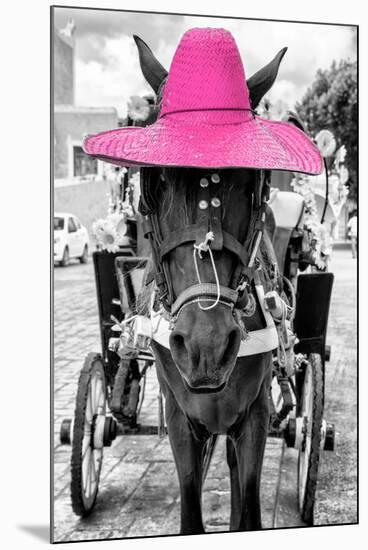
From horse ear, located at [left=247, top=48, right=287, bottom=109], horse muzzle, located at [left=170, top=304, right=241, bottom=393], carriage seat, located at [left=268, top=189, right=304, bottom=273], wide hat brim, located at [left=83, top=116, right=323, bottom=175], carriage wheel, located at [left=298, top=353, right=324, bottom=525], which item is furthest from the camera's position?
carriage seat, located at [left=268, top=189, right=304, bottom=273]

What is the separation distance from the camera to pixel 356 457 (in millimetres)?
4160

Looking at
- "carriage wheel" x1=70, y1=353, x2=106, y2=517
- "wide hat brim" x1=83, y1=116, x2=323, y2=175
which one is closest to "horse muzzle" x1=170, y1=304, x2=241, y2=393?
"wide hat brim" x1=83, y1=116, x2=323, y2=175

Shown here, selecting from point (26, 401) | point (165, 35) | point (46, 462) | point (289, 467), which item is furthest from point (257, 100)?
point (289, 467)

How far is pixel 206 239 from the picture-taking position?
2387mm

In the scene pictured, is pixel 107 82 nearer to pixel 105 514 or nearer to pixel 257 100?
pixel 257 100

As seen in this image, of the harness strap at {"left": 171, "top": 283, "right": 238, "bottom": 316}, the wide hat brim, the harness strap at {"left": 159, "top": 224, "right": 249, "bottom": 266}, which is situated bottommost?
the harness strap at {"left": 171, "top": 283, "right": 238, "bottom": 316}

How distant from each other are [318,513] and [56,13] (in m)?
2.62

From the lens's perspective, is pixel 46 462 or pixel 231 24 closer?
pixel 46 462

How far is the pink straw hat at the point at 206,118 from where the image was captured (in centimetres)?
253

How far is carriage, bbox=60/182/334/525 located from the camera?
3.65 metres

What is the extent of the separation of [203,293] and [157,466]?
237 cm

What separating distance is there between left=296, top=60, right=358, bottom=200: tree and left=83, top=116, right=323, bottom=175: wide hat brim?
1417mm

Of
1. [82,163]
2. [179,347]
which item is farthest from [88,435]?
[179,347]

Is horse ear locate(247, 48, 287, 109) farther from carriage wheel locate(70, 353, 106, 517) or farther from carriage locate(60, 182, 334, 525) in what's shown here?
carriage wheel locate(70, 353, 106, 517)
